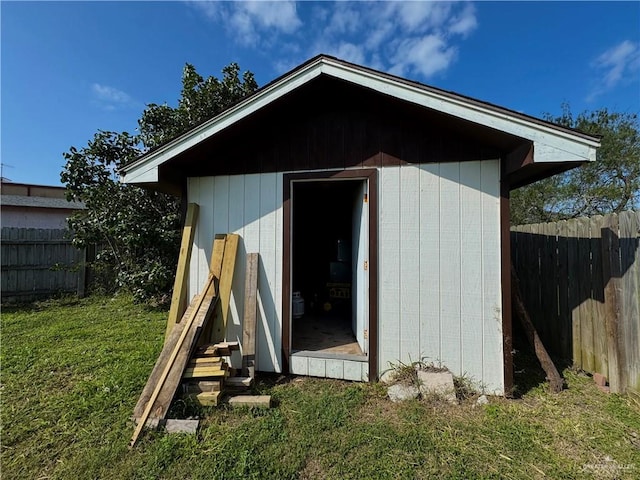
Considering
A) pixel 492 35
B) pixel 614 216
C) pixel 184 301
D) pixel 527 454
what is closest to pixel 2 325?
pixel 184 301

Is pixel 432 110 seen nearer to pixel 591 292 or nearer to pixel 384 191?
pixel 384 191

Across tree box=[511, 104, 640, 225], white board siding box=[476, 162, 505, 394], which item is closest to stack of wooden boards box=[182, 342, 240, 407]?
white board siding box=[476, 162, 505, 394]

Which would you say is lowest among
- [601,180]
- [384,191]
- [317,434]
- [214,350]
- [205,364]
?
[317,434]

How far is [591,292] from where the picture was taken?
305 centimetres

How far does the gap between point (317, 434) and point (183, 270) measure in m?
2.24

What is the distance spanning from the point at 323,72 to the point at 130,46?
382 cm

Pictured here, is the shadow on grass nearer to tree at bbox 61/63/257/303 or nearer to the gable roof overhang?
the gable roof overhang

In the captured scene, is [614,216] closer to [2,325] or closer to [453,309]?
[453,309]

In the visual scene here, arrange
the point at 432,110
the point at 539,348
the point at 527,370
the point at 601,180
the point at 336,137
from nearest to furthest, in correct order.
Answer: the point at 432,110
the point at 539,348
the point at 336,137
the point at 527,370
the point at 601,180

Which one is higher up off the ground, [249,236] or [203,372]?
[249,236]

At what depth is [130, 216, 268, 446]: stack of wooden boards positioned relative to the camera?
2355 mm

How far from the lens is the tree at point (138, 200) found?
5414 millimetres

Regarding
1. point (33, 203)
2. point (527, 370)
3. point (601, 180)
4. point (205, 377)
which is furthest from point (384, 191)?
point (33, 203)

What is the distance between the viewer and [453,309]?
2.83 meters
